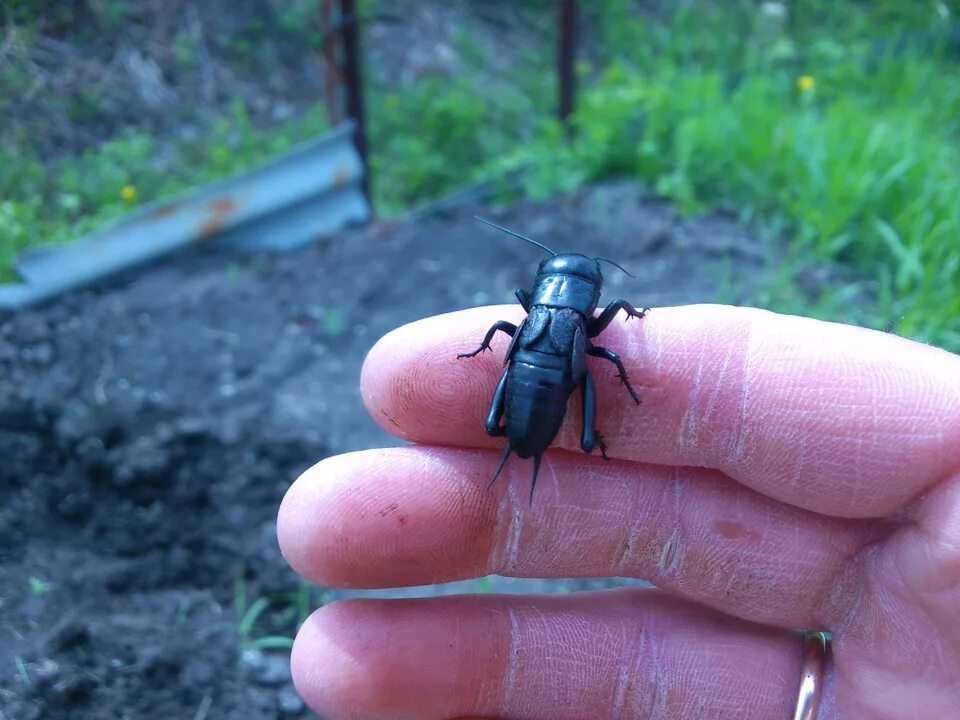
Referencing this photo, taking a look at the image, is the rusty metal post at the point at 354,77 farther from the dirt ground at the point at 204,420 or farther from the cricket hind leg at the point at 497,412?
the cricket hind leg at the point at 497,412

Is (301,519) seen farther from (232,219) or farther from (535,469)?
(232,219)

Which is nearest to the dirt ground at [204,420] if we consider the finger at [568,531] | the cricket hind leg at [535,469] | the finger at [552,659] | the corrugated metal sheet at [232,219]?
the corrugated metal sheet at [232,219]

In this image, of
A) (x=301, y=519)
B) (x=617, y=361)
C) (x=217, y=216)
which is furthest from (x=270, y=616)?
(x=217, y=216)

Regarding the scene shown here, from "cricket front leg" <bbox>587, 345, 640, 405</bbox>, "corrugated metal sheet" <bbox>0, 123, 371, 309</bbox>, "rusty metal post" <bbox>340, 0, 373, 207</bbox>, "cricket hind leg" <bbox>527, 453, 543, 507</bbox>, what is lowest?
"cricket hind leg" <bbox>527, 453, 543, 507</bbox>

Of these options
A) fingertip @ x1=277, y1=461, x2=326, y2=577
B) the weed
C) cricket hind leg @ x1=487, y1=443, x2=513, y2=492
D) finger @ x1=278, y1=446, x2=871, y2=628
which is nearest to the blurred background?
the weed

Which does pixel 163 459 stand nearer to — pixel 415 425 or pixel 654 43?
pixel 415 425

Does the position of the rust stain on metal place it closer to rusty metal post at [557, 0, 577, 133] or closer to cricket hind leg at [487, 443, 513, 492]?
rusty metal post at [557, 0, 577, 133]
